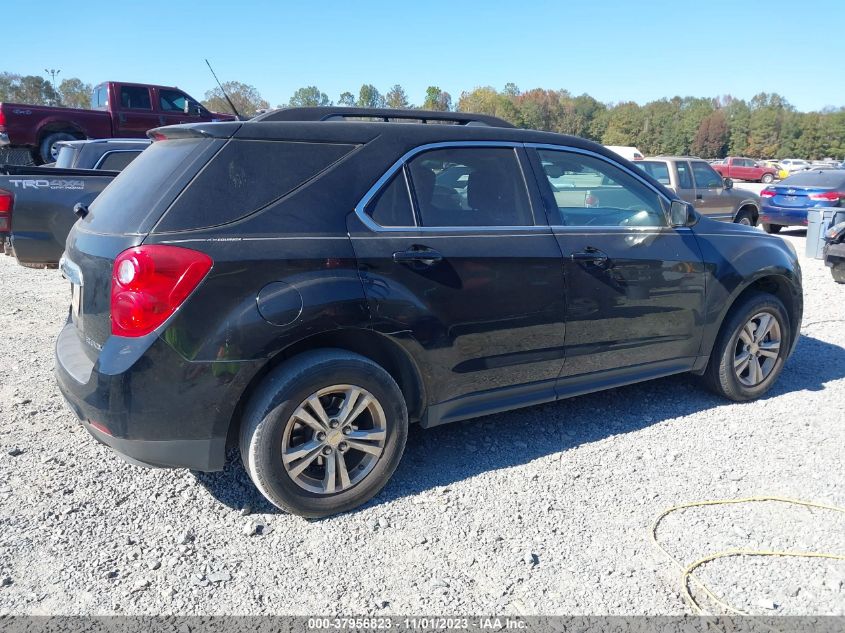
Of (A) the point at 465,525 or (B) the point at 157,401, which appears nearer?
(B) the point at 157,401

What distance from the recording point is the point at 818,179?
14.6 metres

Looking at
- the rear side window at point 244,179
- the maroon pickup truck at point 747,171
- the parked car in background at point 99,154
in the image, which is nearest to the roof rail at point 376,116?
the rear side window at point 244,179

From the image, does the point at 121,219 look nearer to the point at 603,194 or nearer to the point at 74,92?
the point at 603,194

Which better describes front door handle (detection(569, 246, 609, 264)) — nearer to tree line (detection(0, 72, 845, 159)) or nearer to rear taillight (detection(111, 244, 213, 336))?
rear taillight (detection(111, 244, 213, 336))

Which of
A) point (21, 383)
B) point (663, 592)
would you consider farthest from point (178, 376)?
point (21, 383)

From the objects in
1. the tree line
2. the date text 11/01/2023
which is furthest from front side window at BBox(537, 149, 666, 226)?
the tree line

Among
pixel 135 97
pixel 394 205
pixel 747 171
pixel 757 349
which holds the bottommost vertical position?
pixel 757 349

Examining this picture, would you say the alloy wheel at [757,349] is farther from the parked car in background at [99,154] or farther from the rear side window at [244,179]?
the parked car in background at [99,154]

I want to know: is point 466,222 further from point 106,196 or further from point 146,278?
point 106,196

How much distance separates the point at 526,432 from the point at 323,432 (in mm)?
1587

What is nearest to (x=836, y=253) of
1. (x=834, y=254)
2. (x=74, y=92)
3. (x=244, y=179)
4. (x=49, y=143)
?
(x=834, y=254)

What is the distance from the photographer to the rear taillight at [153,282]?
2.82m

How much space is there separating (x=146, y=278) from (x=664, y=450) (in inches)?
120

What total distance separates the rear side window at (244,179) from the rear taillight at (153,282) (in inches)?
5.3
